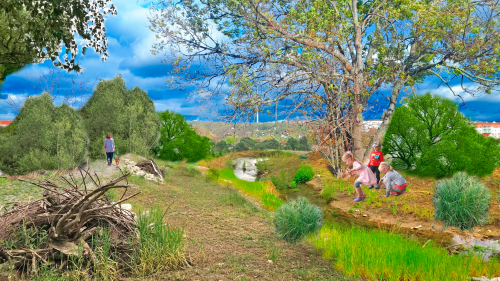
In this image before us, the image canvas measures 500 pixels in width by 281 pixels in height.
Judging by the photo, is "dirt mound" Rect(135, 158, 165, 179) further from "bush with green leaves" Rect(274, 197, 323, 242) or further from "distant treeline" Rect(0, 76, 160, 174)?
"bush with green leaves" Rect(274, 197, 323, 242)

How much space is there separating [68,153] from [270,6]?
1251 cm

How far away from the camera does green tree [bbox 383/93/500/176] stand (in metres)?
5.94

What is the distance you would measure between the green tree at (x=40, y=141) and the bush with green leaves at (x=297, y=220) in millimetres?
13334

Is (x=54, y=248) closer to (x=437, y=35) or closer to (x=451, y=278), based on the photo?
(x=451, y=278)

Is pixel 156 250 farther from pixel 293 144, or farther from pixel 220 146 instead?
pixel 220 146

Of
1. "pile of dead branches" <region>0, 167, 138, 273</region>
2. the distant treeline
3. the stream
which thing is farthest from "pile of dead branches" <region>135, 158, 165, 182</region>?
"pile of dead branches" <region>0, 167, 138, 273</region>

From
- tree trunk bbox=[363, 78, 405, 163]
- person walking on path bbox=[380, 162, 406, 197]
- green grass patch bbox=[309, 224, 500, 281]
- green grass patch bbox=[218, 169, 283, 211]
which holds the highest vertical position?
tree trunk bbox=[363, 78, 405, 163]

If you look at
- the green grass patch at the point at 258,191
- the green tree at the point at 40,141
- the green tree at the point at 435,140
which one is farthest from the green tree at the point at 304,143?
the green tree at the point at 40,141

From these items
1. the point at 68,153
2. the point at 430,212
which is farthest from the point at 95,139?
the point at 430,212

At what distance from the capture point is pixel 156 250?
397 centimetres

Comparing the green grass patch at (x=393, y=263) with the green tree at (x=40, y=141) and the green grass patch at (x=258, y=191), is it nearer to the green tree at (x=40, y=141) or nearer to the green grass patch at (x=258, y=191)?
the green grass patch at (x=258, y=191)

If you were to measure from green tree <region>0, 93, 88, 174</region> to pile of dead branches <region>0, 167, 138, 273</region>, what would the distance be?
475 inches

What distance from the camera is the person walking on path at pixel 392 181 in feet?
9.18

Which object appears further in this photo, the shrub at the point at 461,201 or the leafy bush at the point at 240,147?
the leafy bush at the point at 240,147
